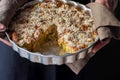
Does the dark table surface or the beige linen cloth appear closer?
the beige linen cloth

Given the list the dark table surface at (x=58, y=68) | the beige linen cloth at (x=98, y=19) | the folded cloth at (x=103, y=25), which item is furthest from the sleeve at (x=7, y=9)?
the folded cloth at (x=103, y=25)

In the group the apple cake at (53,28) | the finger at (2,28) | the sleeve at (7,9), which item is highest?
the sleeve at (7,9)

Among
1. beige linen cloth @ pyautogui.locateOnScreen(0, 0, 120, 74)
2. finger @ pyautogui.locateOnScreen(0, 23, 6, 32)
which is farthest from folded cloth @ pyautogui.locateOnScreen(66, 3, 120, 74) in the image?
finger @ pyautogui.locateOnScreen(0, 23, 6, 32)

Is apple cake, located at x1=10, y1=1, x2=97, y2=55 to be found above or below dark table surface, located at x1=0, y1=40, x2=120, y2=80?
above

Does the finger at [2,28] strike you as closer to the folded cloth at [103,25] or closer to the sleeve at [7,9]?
the sleeve at [7,9]

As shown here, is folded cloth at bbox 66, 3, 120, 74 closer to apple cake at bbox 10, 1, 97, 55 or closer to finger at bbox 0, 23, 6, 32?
apple cake at bbox 10, 1, 97, 55

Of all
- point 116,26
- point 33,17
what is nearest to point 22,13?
point 33,17

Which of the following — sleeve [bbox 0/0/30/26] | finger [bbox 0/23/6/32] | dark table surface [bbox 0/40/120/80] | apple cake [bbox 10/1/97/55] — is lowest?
dark table surface [bbox 0/40/120/80]
